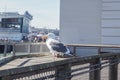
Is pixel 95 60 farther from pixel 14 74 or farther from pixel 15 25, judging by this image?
pixel 15 25

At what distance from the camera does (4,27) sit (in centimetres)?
5831

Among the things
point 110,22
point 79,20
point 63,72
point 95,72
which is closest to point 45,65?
point 63,72

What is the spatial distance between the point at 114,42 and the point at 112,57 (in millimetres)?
16172

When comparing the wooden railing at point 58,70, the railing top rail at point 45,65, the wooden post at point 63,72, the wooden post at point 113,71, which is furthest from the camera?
the wooden post at point 113,71

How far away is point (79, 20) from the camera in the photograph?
22.4m

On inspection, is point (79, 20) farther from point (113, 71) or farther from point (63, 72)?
point (63, 72)

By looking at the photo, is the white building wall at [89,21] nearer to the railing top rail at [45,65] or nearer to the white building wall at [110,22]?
the white building wall at [110,22]

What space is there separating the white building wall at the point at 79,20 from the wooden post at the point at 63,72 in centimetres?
1797

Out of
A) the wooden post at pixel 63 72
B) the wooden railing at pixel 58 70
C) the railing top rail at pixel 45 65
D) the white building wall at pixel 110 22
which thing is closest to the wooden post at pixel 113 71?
the wooden railing at pixel 58 70

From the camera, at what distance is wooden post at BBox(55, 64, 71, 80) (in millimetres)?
4116

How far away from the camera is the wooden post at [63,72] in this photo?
162 inches

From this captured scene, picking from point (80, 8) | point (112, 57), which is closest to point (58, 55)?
point (80, 8)

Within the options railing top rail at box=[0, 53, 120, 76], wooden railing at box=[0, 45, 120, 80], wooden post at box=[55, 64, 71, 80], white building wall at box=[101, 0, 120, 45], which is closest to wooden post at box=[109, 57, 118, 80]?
wooden railing at box=[0, 45, 120, 80]

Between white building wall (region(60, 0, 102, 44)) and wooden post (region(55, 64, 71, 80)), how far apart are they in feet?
58.9
